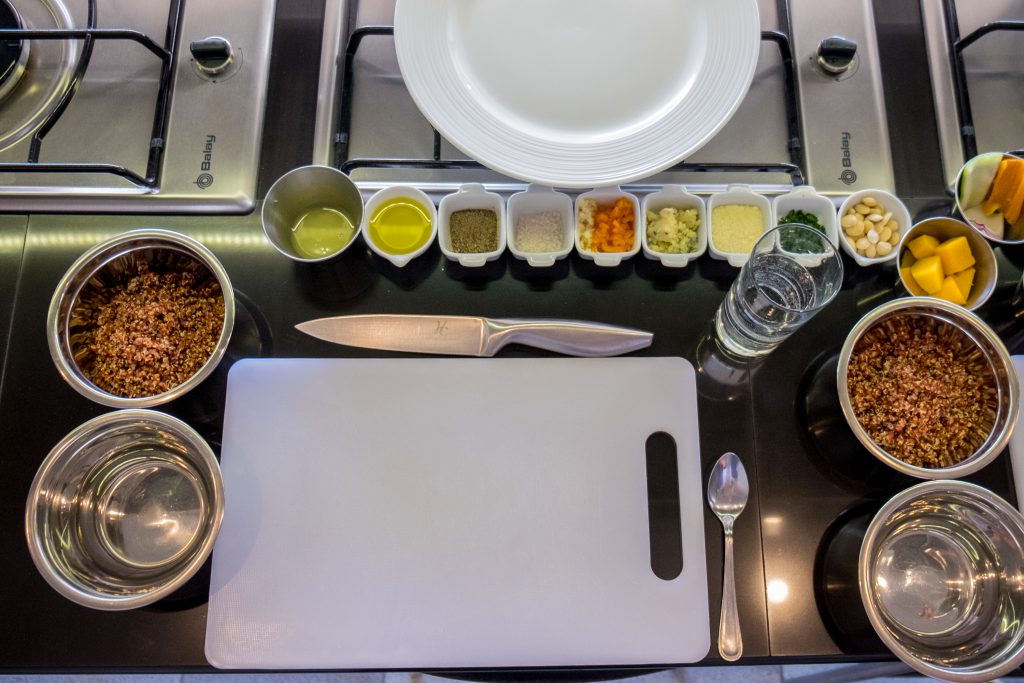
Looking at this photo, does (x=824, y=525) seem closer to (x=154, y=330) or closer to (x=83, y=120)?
(x=154, y=330)

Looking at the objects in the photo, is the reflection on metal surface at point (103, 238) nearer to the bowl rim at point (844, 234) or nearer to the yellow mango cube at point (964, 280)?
the bowl rim at point (844, 234)

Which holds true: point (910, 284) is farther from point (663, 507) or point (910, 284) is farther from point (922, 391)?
point (663, 507)

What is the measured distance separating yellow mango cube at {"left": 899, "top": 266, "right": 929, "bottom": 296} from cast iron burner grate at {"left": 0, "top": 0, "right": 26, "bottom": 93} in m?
0.98

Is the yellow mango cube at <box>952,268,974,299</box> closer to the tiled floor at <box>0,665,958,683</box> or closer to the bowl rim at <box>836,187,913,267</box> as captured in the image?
the bowl rim at <box>836,187,913,267</box>

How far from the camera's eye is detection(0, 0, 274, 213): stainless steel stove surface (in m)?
0.71

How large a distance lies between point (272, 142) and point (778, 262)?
56 centimetres

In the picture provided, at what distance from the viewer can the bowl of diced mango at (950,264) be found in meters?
0.65

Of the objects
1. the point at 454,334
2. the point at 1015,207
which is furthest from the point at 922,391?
the point at 454,334

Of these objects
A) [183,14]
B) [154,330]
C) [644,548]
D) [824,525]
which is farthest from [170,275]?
[824,525]

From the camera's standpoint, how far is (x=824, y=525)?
63 cm

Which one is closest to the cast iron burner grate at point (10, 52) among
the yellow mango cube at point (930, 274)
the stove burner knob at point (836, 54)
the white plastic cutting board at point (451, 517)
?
the white plastic cutting board at point (451, 517)

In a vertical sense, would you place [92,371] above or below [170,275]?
below

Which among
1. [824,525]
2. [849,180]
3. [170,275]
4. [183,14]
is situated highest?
[183,14]

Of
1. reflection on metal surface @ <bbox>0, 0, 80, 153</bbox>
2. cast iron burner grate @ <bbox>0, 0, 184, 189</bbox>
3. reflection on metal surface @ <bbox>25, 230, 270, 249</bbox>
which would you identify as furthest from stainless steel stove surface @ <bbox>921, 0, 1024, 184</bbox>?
reflection on metal surface @ <bbox>0, 0, 80, 153</bbox>
